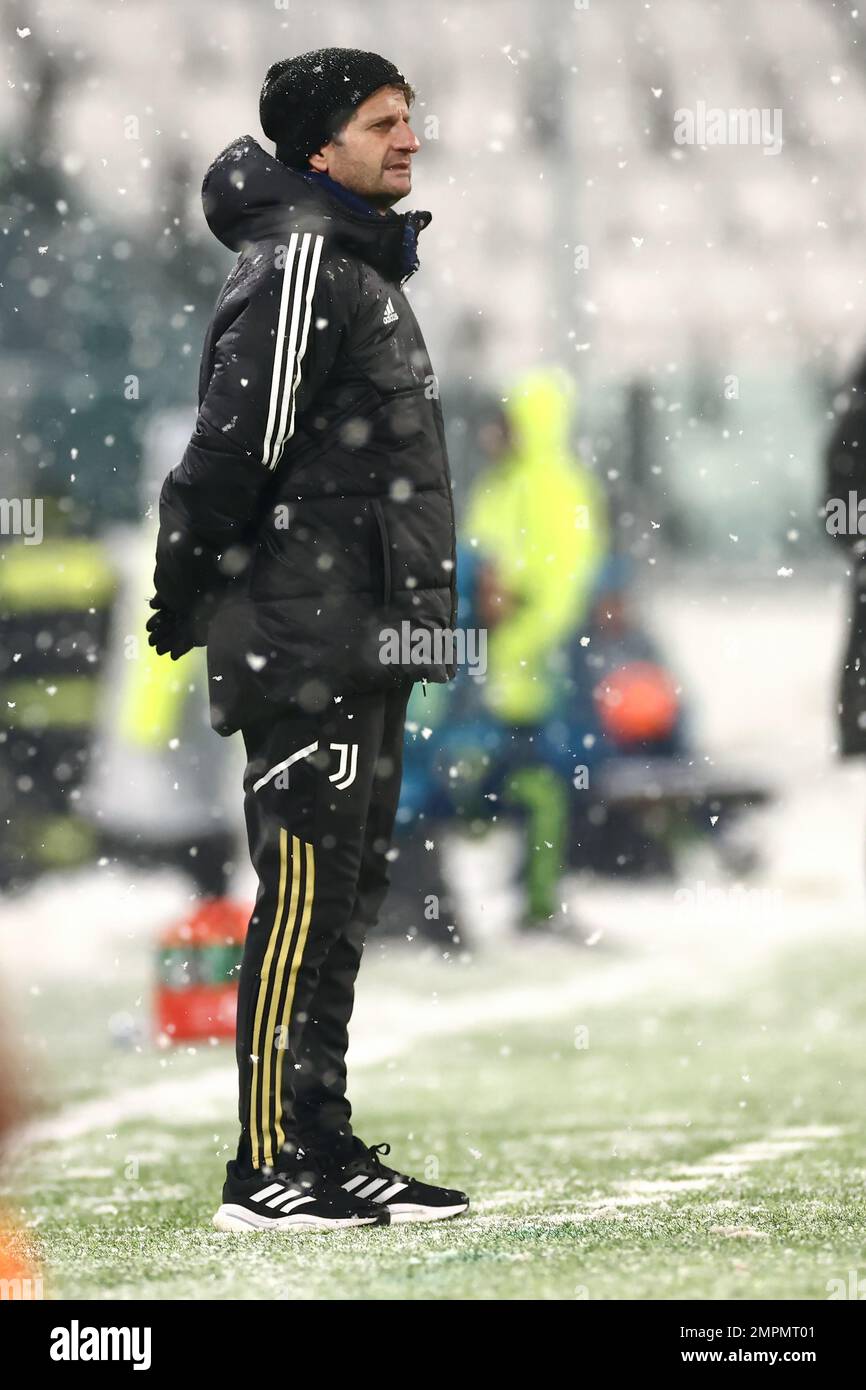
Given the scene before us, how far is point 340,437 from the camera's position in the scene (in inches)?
147

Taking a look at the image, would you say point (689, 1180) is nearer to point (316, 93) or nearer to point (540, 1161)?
point (540, 1161)

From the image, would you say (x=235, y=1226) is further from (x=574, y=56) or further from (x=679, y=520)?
(x=679, y=520)

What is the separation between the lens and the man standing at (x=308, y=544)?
369 centimetres

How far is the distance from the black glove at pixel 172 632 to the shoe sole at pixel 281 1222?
0.90 metres

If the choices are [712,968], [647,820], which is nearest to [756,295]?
[647,820]

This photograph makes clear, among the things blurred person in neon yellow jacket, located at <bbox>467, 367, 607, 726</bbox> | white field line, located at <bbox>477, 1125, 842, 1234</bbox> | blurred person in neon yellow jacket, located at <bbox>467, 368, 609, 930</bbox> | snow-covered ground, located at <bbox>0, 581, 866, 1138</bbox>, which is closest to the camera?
white field line, located at <bbox>477, 1125, 842, 1234</bbox>

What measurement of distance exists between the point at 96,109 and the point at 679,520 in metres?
8.95

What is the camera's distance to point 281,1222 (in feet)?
12.1

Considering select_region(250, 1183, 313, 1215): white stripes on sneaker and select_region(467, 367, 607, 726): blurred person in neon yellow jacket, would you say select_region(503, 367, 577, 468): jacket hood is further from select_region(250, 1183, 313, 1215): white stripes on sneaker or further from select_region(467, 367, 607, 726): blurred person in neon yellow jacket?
select_region(250, 1183, 313, 1215): white stripes on sneaker

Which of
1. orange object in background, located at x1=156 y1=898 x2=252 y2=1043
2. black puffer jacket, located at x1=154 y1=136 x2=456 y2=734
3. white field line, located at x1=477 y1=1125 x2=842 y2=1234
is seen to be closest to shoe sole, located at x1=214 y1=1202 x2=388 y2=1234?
white field line, located at x1=477 y1=1125 x2=842 y2=1234

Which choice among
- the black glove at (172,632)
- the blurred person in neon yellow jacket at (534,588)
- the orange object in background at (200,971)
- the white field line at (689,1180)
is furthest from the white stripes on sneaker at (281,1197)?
the blurred person in neon yellow jacket at (534,588)

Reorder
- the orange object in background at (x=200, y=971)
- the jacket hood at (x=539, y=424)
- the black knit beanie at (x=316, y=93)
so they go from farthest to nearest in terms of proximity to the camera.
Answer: the jacket hood at (x=539, y=424)
the orange object in background at (x=200, y=971)
the black knit beanie at (x=316, y=93)

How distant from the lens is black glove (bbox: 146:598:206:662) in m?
3.84

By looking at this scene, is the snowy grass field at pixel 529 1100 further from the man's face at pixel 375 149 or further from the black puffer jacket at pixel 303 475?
the man's face at pixel 375 149
